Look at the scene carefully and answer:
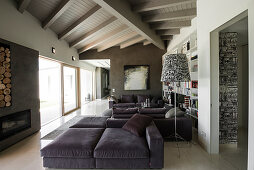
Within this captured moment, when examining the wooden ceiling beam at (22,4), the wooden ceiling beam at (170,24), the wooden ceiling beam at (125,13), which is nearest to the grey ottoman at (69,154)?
the wooden ceiling beam at (125,13)

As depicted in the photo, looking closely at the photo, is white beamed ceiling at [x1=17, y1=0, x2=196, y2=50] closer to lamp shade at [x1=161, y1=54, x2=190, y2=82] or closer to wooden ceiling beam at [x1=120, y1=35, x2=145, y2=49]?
wooden ceiling beam at [x1=120, y1=35, x2=145, y2=49]

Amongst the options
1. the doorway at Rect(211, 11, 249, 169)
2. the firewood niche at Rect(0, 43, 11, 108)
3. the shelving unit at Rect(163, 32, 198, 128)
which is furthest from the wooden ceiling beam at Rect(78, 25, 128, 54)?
the firewood niche at Rect(0, 43, 11, 108)

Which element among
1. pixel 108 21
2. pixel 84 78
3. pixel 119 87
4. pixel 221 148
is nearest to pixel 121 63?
pixel 119 87

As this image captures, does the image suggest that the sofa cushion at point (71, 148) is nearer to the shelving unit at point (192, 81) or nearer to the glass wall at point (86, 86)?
the shelving unit at point (192, 81)

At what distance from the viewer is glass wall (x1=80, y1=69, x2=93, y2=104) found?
9.04 metres

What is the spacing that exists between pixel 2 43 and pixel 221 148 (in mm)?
4926

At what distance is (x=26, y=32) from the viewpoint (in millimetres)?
3350

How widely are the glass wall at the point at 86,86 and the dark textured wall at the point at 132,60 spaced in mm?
2418

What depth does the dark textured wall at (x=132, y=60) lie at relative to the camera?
6.81 meters

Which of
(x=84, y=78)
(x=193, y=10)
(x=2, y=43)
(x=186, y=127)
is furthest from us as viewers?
(x=84, y=78)

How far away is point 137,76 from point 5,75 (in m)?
5.12

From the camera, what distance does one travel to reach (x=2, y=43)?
262 centimetres

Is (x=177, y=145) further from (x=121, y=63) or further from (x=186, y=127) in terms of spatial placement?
(x=121, y=63)

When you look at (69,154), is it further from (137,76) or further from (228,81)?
(137,76)
